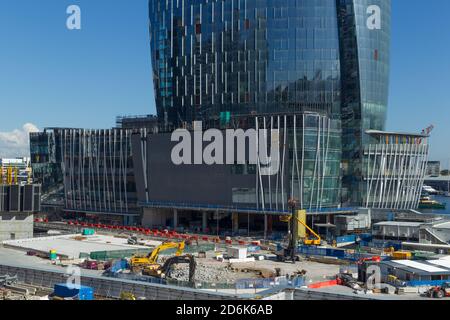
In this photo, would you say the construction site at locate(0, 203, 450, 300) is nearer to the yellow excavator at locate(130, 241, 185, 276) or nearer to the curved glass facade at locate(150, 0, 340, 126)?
the yellow excavator at locate(130, 241, 185, 276)

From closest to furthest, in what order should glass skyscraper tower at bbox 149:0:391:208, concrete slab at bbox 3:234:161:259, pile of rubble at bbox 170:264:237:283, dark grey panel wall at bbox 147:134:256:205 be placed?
pile of rubble at bbox 170:264:237:283 → concrete slab at bbox 3:234:161:259 → dark grey panel wall at bbox 147:134:256:205 → glass skyscraper tower at bbox 149:0:391:208

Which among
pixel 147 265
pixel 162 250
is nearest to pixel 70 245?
pixel 162 250

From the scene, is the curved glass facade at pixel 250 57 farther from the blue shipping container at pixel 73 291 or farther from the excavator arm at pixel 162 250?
the blue shipping container at pixel 73 291

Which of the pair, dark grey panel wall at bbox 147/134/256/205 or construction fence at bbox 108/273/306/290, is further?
dark grey panel wall at bbox 147/134/256/205

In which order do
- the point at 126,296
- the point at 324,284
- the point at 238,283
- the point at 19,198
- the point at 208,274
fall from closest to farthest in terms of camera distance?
the point at 126,296 < the point at 238,283 < the point at 324,284 < the point at 208,274 < the point at 19,198

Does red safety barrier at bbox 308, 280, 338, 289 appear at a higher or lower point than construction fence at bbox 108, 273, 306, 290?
lower

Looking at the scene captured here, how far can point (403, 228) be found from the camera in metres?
94.8

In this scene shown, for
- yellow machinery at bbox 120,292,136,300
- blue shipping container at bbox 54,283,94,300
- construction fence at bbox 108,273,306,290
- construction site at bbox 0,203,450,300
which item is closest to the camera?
yellow machinery at bbox 120,292,136,300

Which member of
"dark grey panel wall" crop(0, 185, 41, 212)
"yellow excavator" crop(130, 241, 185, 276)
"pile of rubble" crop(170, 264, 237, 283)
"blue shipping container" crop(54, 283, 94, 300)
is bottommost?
"pile of rubble" crop(170, 264, 237, 283)

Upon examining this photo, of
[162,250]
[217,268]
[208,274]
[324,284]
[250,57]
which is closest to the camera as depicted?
[324,284]

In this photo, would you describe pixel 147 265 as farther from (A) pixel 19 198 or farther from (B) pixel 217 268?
(A) pixel 19 198

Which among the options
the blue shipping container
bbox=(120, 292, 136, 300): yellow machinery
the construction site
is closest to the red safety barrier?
the construction site

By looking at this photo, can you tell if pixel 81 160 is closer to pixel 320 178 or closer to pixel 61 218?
pixel 61 218

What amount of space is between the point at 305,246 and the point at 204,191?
1187 inches
